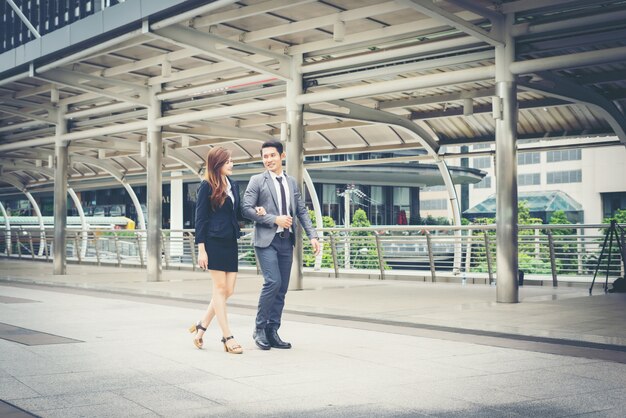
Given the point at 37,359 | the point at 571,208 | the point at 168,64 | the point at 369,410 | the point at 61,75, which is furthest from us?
the point at 571,208

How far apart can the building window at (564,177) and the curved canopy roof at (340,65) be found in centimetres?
7589

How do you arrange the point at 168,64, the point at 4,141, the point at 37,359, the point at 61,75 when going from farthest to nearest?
1. the point at 4,141
2. the point at 61,75
3. the point at 168,64
4. the point at 37,359

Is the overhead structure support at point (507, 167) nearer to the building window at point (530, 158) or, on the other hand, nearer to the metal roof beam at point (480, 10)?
the metal roof beam at point (480, 10)

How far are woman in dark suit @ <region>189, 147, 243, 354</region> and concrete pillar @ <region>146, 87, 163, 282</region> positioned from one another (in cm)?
1039

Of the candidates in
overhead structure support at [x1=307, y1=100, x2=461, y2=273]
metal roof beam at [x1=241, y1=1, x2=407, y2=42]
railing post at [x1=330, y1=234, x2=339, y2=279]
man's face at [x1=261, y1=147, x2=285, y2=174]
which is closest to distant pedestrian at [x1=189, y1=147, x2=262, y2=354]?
man's face at [x1=261, y1=147, x2=285, y2=174]

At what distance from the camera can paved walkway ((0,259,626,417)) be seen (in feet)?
16.5

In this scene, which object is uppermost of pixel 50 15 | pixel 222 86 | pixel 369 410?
pixel 50 15

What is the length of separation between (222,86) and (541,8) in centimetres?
709

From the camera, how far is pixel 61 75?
16109 millimetres

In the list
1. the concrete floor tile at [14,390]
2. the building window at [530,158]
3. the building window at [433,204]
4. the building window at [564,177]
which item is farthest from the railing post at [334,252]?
the building window at [433,204]

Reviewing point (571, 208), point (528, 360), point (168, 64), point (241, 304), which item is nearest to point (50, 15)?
point (168, 64)

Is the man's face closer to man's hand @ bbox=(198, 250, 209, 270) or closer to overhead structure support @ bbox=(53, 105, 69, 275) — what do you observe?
man's hand @ bbox=(198, 250, 209, 270)

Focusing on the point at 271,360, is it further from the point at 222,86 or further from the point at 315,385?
the point at 222,86

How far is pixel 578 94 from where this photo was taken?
46.4 feet
